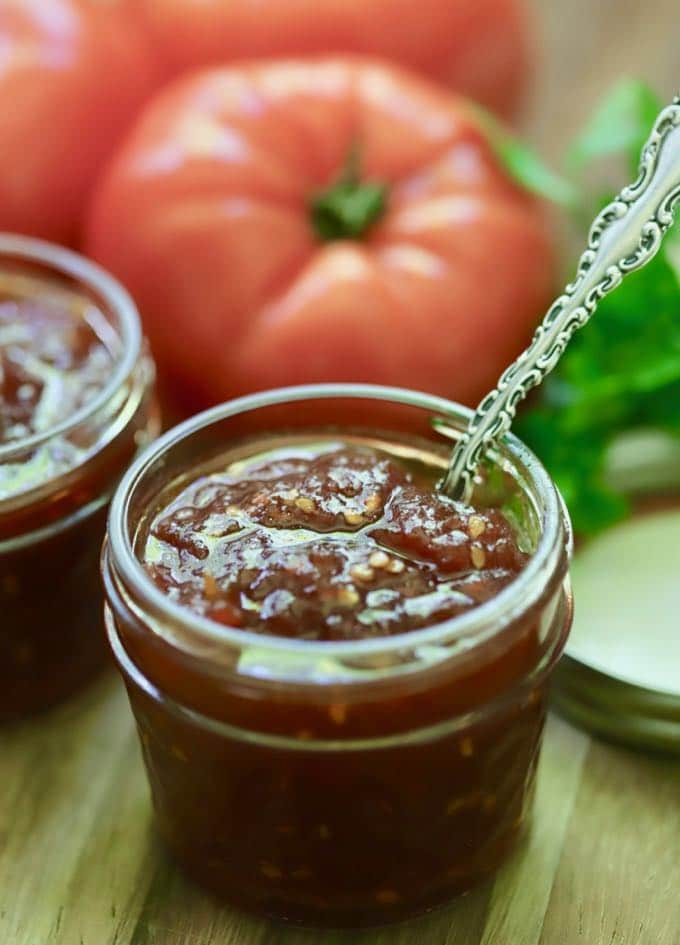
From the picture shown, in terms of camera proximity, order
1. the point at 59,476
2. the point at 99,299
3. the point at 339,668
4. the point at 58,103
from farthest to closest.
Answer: the point at 58,103 → the point at 99,299 → the point at 59,476 → the point at 339,668

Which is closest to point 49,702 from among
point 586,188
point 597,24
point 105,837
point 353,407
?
point 105,837

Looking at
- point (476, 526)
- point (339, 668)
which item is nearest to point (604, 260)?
point (476, 526)

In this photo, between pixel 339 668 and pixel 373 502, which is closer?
pixel 339 668

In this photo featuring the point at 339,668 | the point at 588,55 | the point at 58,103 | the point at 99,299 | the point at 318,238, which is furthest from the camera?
the point at 588,55

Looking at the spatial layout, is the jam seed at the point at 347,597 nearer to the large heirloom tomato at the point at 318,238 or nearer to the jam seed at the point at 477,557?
the jam seed at the point at 477,557

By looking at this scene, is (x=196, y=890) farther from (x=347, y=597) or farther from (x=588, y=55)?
(x=588, y=55)
